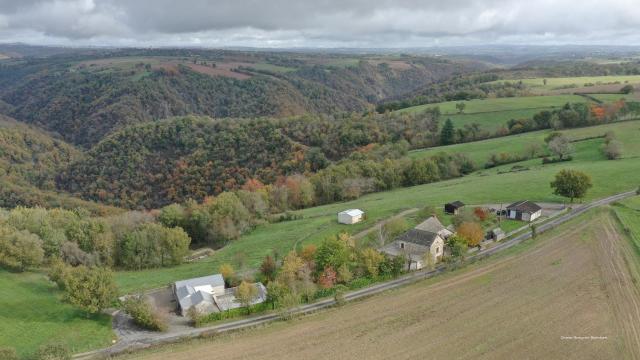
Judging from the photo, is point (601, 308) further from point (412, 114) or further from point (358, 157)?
point (412, 114)

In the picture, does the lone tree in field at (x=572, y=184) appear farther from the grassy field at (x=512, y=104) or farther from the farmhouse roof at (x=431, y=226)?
the grassy field at (x=512, y=104)

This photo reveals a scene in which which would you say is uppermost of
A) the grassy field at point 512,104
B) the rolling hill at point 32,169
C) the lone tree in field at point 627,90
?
the lone tree in field at point 627,90

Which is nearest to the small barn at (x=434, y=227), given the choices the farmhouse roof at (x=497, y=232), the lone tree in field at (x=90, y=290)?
the farmhouse roof at (x=497, y=232)

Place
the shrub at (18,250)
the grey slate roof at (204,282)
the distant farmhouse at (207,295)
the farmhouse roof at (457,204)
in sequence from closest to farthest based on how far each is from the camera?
the distant farmhouse at (207,295), the grey slate roof at (204,282), the shrub at (18,250), the farmhouse roof at (457,204)

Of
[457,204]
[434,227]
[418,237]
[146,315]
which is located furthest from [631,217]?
[146,315]

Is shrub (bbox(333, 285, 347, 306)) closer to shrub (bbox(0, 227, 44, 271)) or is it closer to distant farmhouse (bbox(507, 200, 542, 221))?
distant farmhouse (bbox(507, 200, 542, 221))

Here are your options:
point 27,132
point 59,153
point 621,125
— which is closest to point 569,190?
point 621,125

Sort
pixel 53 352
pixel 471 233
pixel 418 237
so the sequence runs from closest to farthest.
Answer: pixel 53 352, pixel 418 237, pixel 471 233

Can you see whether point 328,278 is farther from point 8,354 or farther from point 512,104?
point 512,104
